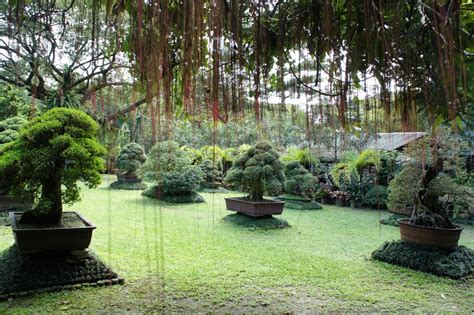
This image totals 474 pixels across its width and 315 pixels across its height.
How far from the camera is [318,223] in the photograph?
6.89 m

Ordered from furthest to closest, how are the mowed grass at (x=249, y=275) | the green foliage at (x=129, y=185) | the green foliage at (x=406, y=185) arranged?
the green foliage at (x=129, y=185) → the green foliage at (x=406, y=185) → the mowed grass at (x=249, y=275)

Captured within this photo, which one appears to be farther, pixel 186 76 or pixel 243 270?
pixel 243 270

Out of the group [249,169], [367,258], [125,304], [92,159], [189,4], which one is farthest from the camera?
[249,169]

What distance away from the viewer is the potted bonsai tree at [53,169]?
3.19 metres

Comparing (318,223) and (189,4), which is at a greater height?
(189,4)

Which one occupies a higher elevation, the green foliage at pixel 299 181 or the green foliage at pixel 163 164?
the green foliage at pixel 163 164

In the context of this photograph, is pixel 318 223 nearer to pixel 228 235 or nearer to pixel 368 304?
pixel 228 235

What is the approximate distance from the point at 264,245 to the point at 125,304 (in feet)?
8.10

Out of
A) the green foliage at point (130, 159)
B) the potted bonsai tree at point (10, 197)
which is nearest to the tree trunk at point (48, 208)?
the potted bonsai tree at point (10, 197)

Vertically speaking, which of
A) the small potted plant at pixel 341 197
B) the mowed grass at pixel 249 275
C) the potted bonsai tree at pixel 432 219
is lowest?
the mowed grass at pixel 249 275

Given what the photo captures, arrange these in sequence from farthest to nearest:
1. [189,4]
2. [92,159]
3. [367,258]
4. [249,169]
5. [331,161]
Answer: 1. [331,161]
2. [249,169]
3. [367,258]
4. [92,159]
5. [189,4]

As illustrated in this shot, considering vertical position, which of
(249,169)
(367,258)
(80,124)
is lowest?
(367,258)

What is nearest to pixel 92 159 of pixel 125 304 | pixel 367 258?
pixel 125 304

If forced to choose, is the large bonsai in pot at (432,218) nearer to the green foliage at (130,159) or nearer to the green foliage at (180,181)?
the green foliage at (180,181)
